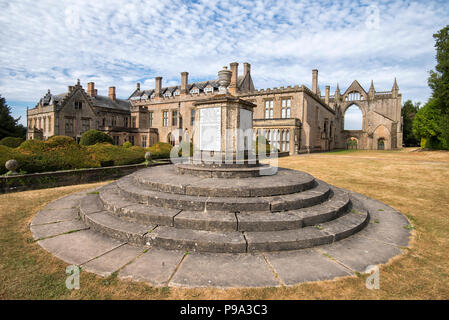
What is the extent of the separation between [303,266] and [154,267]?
85.5 inches

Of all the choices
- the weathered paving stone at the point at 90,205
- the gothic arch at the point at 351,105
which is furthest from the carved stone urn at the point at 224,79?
the gothic arch at the point at 351,105

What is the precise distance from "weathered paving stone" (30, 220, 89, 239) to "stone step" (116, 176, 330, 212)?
3.84 ft

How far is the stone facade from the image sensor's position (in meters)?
30.3

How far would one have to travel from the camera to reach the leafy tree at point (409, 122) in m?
57.3

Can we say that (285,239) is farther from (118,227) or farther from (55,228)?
(55,228)

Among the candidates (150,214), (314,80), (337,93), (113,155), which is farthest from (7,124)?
(337,93)

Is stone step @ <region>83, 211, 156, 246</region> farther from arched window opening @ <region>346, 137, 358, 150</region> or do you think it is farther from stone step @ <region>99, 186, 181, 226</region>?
arched window opening @ <region>346, 137, 358, 150</region>

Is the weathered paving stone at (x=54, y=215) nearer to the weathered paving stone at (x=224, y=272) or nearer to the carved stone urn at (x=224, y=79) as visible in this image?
the weathered paving stone at (x=224, y=272)

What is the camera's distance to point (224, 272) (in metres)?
3.04

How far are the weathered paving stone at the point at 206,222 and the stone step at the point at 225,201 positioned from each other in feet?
1.19

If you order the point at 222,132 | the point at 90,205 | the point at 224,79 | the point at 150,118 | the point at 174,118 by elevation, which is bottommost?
the point at 90,205

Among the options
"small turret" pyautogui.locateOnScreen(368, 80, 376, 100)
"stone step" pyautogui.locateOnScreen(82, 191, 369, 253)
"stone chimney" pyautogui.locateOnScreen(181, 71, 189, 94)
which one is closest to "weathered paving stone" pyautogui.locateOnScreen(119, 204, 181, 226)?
"stone step" pyautogui.locateOnScreen(82, 191, 369, 253)
